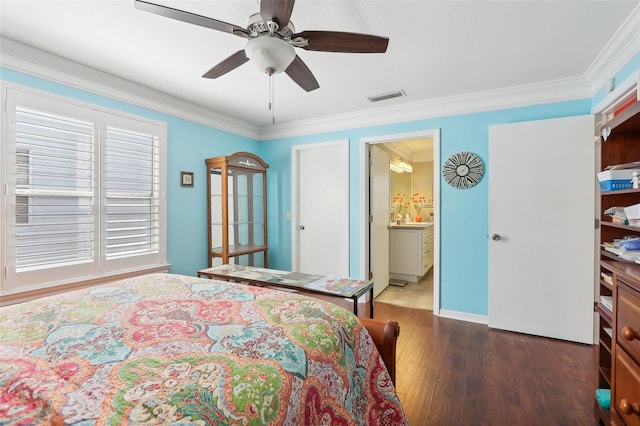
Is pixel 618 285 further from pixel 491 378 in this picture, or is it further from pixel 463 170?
pixel 463 170

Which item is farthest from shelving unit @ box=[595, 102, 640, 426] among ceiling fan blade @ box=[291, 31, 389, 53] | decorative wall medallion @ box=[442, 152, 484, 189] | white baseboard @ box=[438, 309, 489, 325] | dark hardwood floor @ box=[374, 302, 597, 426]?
decorative wall medallion @ box=[442, 152, 484, 189]

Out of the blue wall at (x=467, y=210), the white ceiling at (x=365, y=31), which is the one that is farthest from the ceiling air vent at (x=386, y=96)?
the blue wall at (x=467, y=210)

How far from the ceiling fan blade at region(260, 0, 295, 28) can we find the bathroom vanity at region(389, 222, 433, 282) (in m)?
3.87

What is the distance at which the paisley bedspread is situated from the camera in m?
0.72

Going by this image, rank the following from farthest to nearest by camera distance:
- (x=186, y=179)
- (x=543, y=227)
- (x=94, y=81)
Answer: (x=186, y=179) < (x=543, y=227) < (x=94, y=81)

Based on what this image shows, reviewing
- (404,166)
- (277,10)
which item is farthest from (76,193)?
(404,166)

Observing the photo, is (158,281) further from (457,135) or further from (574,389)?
(457,135)

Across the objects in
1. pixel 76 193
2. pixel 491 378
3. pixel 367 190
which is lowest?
pixel 491 378

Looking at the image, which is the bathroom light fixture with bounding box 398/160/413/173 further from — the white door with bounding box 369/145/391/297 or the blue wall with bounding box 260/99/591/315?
the blue wall with bounding box 260/99/591/315

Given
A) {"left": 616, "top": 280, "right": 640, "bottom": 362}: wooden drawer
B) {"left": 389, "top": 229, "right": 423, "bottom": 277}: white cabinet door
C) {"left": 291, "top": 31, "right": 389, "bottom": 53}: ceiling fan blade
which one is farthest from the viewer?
{"left": 389, "top": 229, "right": 423, "bottom": 277}: white cabinet door

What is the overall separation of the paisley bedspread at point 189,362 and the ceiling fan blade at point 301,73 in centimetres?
134

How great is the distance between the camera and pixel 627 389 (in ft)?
3.89

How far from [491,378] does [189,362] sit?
6.96 ft

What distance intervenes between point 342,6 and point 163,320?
1898mm
